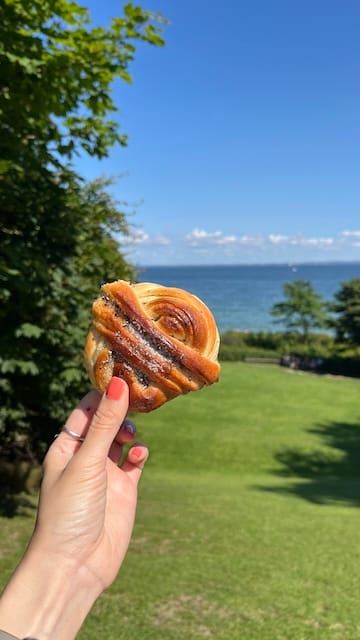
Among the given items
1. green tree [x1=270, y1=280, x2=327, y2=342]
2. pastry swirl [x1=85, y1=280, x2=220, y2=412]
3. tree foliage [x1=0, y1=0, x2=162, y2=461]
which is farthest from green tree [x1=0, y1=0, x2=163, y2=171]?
green tree [x1=270, y1=280, x2=327, y2=342]

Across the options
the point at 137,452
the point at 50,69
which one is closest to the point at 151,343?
the point at 137,452

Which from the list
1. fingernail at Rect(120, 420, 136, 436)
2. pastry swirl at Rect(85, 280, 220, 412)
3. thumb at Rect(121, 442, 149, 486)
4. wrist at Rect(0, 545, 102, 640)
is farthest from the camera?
thumb at Rect(121, 442, 149, 486)

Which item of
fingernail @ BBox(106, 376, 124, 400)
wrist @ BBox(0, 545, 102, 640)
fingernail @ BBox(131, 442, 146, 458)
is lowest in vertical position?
wrist @ BBox(0, 545, 102, 640)

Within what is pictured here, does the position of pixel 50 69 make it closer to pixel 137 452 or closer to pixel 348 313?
pixel 137 452

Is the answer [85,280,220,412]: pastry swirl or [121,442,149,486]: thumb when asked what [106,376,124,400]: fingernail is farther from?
[121,442,149,486]: thumb

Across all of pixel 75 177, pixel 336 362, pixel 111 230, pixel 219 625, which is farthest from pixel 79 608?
pixel 336 362

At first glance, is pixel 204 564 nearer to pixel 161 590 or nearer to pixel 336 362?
pixel 161 590

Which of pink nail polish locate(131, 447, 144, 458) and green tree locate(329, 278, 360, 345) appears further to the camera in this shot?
green tree locate(329, 278, 360, 345)
